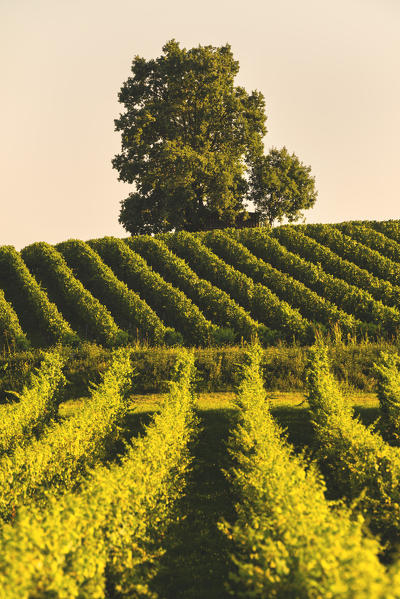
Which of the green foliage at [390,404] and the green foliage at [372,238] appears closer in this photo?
the green foliage at [390,404]

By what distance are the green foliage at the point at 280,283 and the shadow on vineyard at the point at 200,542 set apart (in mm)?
14444

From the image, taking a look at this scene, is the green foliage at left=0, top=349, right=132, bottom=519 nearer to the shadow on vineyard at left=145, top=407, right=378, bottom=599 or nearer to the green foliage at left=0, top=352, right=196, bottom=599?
the green foliage at left=0, top=352, right=196, bottom=599

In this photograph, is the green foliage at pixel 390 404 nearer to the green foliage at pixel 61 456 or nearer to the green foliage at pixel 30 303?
the green foliage at pixel 61 456

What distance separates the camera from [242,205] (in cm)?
4469

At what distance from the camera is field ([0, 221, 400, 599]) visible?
480cm

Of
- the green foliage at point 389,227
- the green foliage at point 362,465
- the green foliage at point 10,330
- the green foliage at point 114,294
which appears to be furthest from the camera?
the green foliage at point 389,227

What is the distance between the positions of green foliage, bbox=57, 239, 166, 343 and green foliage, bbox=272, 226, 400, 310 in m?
11.4

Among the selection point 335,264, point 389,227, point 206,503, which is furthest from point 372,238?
point 206,503

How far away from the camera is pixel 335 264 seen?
2898cm

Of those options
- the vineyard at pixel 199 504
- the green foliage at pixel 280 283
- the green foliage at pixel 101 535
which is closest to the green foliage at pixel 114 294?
the green foliage at pixel 280 283

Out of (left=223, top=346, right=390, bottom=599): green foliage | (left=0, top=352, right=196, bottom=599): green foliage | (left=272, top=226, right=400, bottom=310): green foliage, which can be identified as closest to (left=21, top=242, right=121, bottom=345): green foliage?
(left=272, top=226, right=400, bottom=310): green foliage

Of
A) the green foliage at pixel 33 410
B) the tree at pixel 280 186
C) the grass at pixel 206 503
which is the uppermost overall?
the tree at pixel 280 186

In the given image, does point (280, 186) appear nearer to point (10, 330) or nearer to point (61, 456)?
point (10, 330)

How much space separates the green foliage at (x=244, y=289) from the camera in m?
24.0
